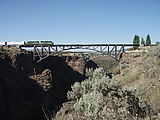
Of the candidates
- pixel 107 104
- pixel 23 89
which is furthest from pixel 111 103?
pixel 23 89

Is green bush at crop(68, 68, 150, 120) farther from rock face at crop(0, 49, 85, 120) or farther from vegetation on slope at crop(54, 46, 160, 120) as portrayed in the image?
rock face at crop(0, 49, 85, 120)

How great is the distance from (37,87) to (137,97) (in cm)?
2271

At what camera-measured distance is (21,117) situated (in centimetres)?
2542

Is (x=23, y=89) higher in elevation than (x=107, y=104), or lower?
lower

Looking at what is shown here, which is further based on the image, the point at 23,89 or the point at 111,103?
the point at 23,89

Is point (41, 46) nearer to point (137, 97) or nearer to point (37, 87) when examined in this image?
point (37, 87)

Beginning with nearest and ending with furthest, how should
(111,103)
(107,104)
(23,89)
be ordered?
1. (107,104)
2. (111,103)
3. (23,89)

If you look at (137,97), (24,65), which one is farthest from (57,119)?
(24,65)

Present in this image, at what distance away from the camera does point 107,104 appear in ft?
22.7

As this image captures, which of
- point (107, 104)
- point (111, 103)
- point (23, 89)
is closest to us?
point (107, 104)

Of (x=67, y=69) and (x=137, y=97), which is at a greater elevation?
(x=137, y=97)

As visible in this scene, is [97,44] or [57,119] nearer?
[57,119]

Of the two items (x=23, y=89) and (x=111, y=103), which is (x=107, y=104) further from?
(x=23, y=89)

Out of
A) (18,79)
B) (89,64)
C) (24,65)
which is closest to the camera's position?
(18,79)
